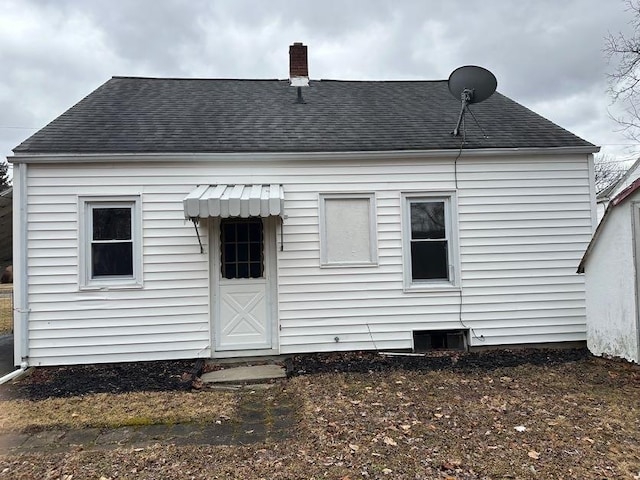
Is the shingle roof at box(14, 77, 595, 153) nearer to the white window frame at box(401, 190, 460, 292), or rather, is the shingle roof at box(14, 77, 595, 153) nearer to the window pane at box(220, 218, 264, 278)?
the white window frame at box(401, 190, 460, 292)

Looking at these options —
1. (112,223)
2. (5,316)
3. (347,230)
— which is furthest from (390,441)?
(5,316)

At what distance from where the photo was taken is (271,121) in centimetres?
768

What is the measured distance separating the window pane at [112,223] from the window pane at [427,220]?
4642mm

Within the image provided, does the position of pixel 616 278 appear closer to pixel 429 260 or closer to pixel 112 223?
pixel 429 260

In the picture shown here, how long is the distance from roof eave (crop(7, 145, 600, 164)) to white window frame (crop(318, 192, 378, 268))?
1.99 feet

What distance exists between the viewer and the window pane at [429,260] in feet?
23.2

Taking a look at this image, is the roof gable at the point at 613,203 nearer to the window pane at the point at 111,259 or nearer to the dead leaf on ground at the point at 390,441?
the dead leaf on ground at the point at 390,441

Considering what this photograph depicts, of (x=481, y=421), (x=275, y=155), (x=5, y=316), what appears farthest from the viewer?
(x=5, y=316)

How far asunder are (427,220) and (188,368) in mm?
4498

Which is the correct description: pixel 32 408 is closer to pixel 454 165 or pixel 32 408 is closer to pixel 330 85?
pixel 454 165

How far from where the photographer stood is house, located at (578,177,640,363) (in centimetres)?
569

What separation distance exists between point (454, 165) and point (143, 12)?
884 centimetres

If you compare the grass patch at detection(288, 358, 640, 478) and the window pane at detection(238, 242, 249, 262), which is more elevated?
the window pane at detection(238, 242, 249, 262)

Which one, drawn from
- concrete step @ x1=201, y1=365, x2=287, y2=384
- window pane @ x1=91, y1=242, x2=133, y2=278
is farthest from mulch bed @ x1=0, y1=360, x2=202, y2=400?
window pane @ x1=91, y1=242, x2=133, y2=278
